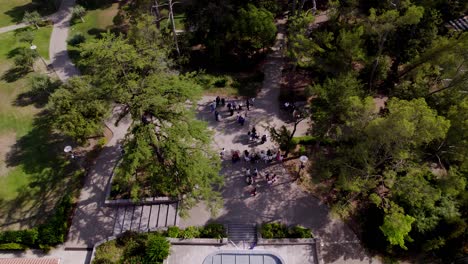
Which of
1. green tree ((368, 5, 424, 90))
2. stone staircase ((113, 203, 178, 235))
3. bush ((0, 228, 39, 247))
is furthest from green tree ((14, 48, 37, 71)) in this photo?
green tree ((368, 5, 424, 90))

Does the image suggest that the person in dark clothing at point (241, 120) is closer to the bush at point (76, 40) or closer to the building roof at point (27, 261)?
the building roof at point (27, 261)

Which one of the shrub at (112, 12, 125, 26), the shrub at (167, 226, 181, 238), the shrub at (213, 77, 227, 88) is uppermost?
the shrub at (112, 12, 125, 26)

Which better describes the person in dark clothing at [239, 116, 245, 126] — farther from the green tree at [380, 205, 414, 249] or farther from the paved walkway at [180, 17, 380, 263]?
the green tree at [380, 205, 414, 249]

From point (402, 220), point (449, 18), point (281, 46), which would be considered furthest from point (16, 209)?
point (449, 18)

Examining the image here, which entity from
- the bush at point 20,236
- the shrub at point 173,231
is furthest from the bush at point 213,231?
the bush at point 20,236

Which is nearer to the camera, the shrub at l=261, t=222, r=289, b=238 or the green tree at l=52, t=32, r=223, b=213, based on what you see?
the green tree at l=52, t=32, r=223, b=213

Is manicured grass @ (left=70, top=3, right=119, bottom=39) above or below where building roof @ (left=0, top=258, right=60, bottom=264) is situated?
above

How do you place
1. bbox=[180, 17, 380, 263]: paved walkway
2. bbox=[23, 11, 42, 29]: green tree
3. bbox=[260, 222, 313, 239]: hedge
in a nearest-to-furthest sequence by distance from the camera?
bbox=[260, 222, 313, 239]: hedge, bbox=[180, 17, 380, 263]: paved walkway, bbox=[23, 11, 42, 29]: green tree
